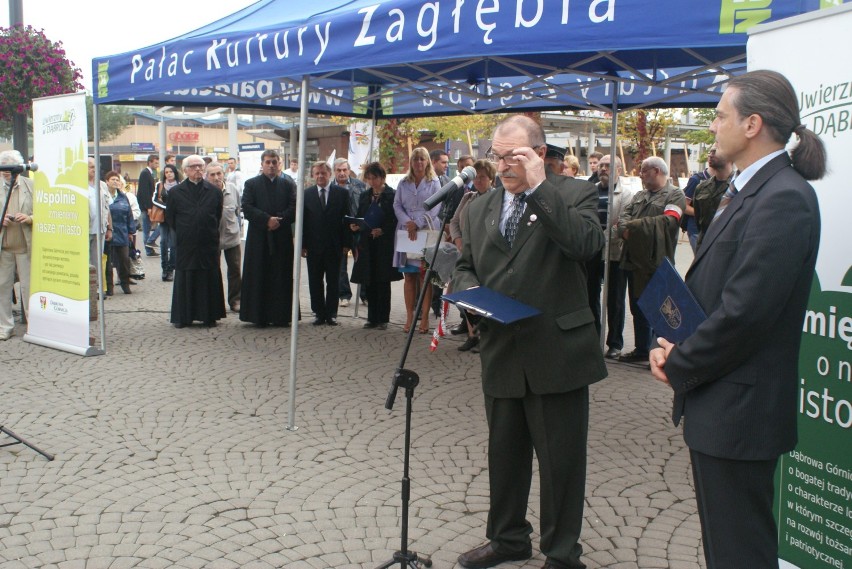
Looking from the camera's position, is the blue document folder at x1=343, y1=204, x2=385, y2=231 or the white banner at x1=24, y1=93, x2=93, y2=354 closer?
the white banner at x1=24, y1=93, x2=93, y2=354

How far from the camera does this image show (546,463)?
333cm

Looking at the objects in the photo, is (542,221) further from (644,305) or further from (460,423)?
(460,423)

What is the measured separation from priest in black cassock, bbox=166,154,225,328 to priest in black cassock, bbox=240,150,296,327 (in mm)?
381

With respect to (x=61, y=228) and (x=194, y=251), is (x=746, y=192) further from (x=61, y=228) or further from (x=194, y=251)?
(x=194, y=251)

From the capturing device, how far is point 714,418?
233cm

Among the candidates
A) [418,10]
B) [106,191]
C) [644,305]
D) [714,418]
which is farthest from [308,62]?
[106,191]

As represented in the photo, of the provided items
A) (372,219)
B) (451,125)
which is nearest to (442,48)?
(372,219)

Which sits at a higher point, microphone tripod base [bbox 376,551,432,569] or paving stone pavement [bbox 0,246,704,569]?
microphone tripod base [bbox 376,551,432,569]

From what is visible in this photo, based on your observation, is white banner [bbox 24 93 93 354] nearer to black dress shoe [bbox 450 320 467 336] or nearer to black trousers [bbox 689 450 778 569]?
black dress shoe [bbox 450 320 467 336]

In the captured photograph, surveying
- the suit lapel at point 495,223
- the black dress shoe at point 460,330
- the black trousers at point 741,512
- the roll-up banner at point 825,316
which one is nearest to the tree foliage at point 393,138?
the black dress shoe at point 460,330

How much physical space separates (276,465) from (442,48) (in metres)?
2.73

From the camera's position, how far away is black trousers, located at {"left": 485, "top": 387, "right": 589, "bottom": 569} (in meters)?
3.31

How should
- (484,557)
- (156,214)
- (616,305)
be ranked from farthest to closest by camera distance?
(156,214)
(616,305)
(484,557)

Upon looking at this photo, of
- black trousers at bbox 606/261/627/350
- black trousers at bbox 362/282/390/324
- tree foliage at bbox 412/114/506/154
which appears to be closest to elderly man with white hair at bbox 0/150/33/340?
black trousers at bbox 362/282/390/324
